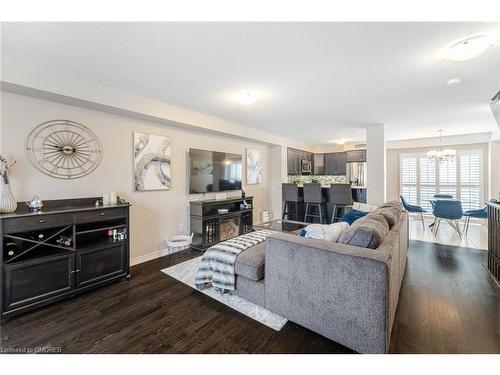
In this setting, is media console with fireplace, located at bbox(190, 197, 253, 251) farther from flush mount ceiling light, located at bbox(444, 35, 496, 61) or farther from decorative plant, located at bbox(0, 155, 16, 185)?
flush mount ceiling light, located at bbox(444, 35, 496, 61)

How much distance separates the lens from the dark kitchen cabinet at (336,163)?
7035mm

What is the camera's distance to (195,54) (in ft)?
6.42

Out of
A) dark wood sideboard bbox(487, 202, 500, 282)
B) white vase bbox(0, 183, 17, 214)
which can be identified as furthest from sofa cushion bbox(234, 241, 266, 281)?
dark wood sideboard bbox(487, 202, 500, 282)

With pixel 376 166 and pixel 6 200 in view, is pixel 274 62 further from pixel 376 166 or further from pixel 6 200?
pixel 376 166

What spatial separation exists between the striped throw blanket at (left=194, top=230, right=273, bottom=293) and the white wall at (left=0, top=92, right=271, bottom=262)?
1472mm

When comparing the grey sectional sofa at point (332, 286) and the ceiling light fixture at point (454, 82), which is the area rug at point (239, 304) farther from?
the ceiling light fixture at point (454, 82)

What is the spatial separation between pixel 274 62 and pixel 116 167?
2.47 m

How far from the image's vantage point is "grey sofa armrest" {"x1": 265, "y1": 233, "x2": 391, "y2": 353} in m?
1.41

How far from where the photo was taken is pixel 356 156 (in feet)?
22.3

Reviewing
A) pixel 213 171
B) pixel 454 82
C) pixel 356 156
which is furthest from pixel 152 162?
pixel 356 156

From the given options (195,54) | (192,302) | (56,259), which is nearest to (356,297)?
(192,302)

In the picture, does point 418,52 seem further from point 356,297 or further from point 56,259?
point 56,259

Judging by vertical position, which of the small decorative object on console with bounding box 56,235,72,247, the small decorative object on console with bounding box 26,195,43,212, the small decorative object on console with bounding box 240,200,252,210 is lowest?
the small decorative object on console with bounding box 56,235,72,247
